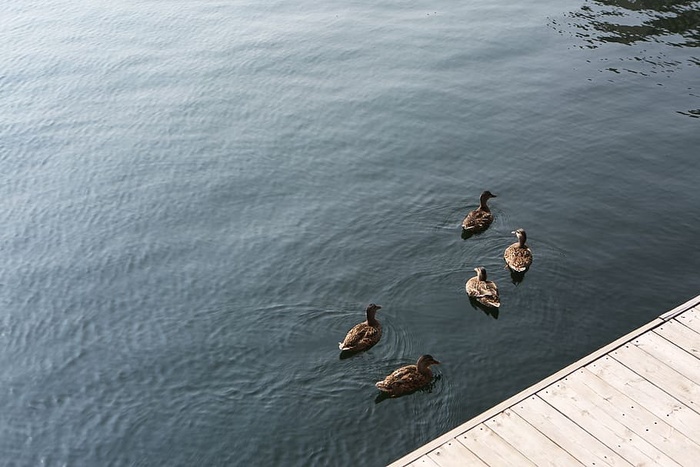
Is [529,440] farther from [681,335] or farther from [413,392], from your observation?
[681,335]

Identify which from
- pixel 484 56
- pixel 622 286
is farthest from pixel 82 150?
pixel 622 286

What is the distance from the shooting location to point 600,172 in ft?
96.4

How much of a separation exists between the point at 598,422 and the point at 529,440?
1.63 meters

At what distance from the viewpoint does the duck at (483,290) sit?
22500 millimetres

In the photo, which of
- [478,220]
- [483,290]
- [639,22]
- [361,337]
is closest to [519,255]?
[483,290]

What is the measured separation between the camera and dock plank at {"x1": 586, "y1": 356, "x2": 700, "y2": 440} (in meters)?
16.2

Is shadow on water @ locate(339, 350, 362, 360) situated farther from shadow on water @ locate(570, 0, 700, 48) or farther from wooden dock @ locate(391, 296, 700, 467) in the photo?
shadow on water @ locate(570, 0, 700, 48)

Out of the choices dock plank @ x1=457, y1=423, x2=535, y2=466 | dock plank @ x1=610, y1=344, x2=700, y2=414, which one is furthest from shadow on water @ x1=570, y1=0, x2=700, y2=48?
dock plank @ x1=457, y1=423, x2=535, y2=466

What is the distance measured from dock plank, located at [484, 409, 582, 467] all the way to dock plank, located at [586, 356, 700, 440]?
94.0 inches

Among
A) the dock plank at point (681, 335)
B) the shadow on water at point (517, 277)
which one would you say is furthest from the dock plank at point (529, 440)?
the shadow on water at point (517, 277)

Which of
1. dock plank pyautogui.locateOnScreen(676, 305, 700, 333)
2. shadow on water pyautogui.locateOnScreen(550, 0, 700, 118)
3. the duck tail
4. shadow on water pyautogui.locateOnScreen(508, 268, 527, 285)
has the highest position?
shadow on water pyautogui.locateOnScreen(550, 0, 700, 118)

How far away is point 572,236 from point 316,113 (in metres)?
14.1

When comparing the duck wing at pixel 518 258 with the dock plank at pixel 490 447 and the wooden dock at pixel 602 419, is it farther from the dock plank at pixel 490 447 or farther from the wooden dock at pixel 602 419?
the dock plank at pixel 490 447

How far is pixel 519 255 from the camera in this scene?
24.2m
